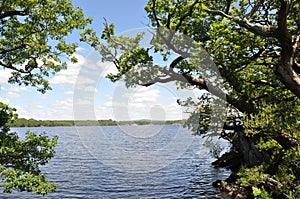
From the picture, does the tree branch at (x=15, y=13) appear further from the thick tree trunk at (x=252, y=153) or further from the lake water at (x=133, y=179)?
the thick tree trunk at (x=252, y=153)

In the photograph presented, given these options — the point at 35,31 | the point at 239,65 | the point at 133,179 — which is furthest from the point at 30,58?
the point at 133,179

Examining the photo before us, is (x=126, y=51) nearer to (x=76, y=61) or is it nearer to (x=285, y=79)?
(x=76, y=61)

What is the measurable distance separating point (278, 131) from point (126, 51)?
9.91 meters

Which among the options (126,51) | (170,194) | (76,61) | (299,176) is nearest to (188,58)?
(126,51)

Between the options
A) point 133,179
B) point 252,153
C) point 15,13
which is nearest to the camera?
point 15,13

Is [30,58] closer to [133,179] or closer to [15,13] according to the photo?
[15,13]

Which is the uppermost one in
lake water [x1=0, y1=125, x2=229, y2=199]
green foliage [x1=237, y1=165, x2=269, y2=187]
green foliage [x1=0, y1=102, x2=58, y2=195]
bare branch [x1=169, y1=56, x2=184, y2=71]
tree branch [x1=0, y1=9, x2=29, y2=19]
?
tree branch [x1=0, y1=9, x2=29, y2=19]

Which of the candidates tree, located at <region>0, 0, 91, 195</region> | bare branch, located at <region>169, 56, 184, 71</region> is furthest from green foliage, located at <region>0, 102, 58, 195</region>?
bare branch, located at <region>169, 56, 184, 71</region>

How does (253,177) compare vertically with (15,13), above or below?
below

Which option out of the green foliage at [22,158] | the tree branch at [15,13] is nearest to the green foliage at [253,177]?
the green foliage at [22,158]

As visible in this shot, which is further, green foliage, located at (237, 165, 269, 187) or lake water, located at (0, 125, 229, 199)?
lake water, located at (0, 125, 229, 199)

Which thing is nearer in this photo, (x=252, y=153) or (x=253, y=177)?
(x=253, y=177)

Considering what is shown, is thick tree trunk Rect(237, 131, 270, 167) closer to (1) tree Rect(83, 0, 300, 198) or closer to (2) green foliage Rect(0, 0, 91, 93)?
(1) tree Rect(83, 0, 300, 198)

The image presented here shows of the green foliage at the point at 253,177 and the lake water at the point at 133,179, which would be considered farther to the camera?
the lake water at the point at 133,179
